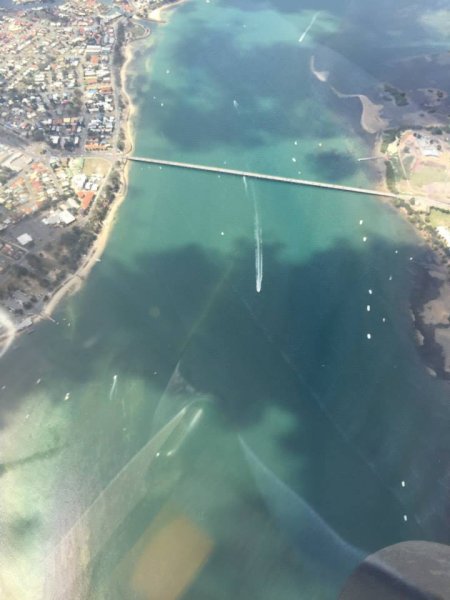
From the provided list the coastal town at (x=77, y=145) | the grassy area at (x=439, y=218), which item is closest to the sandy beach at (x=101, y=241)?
the coastal town at (x=77, y=145)

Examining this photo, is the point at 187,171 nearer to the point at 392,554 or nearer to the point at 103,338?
the point at 103,338

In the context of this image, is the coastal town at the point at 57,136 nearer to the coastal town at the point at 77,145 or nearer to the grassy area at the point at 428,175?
the coastal town at the point at 77,145

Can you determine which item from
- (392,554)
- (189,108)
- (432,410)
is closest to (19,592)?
(392,554)

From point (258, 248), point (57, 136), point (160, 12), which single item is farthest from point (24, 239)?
point (160, 12)

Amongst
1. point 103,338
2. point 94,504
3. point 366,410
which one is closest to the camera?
point 94,504

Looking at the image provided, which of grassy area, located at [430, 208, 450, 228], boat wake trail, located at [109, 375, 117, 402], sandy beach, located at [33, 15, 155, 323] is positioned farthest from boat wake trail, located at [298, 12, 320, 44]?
boat wake trail, located at [109, 375, 117, 402]

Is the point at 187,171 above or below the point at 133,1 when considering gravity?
below
